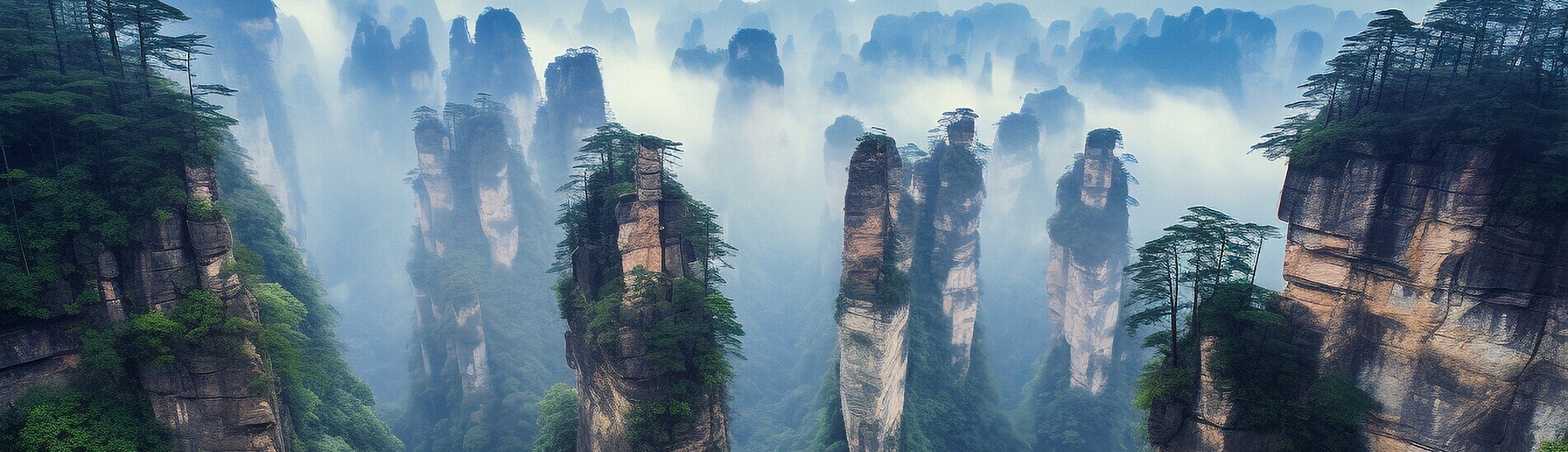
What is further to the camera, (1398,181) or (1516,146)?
(1398,181)

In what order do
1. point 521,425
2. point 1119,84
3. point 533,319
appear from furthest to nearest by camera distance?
point 1119,84
point 533,319
point 521,425

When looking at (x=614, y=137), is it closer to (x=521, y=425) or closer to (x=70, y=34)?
(x=70, y=34)

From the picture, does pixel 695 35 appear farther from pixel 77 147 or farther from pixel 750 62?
pixel 77 147

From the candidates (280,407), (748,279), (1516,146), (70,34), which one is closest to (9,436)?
(280,407)

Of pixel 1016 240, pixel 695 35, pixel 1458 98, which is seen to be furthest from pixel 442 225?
pixel 695 35

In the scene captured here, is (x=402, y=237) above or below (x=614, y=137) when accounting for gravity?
below

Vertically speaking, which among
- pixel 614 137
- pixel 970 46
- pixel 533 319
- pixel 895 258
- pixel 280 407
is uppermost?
pixel 970 46

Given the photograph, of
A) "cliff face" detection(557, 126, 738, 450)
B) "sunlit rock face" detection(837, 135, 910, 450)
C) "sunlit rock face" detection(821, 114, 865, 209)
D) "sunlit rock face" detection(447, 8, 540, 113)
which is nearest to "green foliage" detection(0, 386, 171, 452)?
"cliff face" detection(557, 126, 738, 450)
